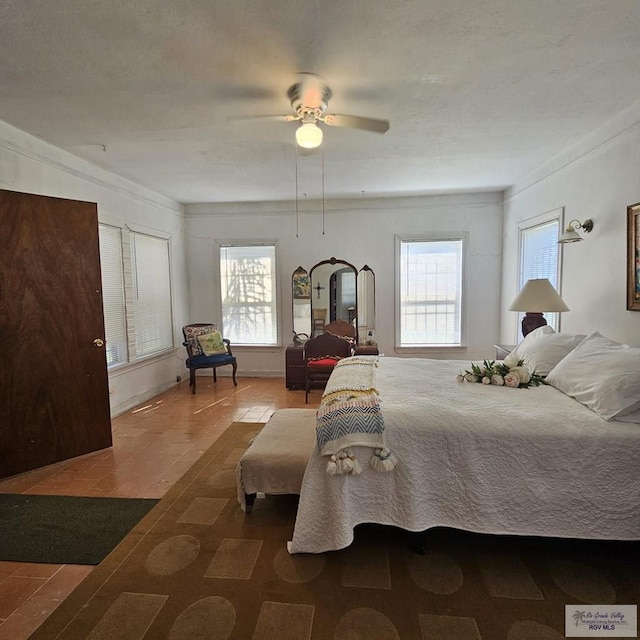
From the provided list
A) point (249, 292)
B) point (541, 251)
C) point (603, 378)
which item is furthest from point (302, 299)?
point (603, 378)

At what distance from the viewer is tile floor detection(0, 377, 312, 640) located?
1.78m

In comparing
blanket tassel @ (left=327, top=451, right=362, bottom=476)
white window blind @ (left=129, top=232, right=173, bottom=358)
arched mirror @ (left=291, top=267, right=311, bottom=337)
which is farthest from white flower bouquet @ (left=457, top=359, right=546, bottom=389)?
white window blind @ (left=129, top=232, right=173, bottom=358)

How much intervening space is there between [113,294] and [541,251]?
15.5 feet

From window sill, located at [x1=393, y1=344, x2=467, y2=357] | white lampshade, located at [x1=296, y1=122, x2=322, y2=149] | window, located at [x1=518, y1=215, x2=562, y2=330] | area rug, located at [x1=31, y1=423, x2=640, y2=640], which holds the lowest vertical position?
area rug, located at [x1=31, y1=423, x2=640, y2=640]

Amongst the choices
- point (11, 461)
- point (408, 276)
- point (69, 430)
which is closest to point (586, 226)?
point (408, 276)

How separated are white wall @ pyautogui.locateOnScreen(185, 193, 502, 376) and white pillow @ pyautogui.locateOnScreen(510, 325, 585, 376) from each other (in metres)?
2.50

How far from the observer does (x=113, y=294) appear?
419 centimetres

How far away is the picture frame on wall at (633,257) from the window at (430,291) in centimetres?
269

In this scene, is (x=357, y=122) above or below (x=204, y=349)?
above

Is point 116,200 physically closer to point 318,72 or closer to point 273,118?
point 273,118

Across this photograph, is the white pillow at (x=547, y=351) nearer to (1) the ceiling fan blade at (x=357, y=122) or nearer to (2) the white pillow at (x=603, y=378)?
(2) the white pillow at (x=603, y=378)

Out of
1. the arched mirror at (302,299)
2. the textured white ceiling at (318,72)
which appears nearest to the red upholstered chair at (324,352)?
the arched mirror at (302,299)

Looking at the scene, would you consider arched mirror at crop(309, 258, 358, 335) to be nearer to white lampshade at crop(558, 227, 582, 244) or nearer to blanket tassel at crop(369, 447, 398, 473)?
white lampshade at crop(558, 227, 582, 244)

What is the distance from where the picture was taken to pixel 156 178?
14.3ft
